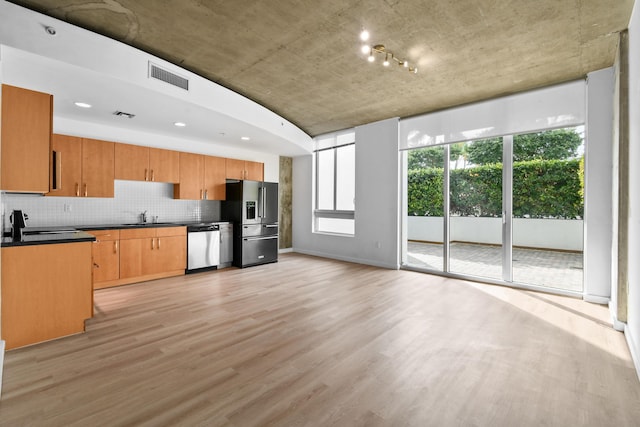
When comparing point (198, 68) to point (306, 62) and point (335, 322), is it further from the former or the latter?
point (335, 322)

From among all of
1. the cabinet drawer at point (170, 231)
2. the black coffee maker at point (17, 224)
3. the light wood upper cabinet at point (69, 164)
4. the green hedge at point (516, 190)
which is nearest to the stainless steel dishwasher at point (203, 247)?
the cabinet drawer at point (170, 231)

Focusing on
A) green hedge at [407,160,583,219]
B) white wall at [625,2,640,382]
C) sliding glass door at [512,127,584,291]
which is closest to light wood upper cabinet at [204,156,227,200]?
green hedge at [407,160,583,219]

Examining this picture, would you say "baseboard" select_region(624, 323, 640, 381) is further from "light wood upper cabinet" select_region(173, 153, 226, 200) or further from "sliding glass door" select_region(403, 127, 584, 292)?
"light wood upper cabinet" select_region(173, 153, 226, 200)

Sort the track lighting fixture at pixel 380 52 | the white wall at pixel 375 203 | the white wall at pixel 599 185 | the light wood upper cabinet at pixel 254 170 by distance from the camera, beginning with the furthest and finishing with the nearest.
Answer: the light wood upper cabinet at pixel 254 170
the white wall at pixel 375 203
the white wall at pixel 599 185
the track lighting fixture at pixel 380 52

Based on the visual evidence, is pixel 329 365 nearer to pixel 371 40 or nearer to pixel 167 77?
pixel 371 40

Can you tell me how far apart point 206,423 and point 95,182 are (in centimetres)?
433

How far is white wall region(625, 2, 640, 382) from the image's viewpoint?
2318 millimetres

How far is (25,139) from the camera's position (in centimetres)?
260

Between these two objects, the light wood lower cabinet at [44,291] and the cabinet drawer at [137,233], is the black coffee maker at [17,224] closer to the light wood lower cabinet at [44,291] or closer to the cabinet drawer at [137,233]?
the light wood lower cabinet at [44,291]

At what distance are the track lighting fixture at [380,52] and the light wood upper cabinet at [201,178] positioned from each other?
368 cm

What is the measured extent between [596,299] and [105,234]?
21.9ft

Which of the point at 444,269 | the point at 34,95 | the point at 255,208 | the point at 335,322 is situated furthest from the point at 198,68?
the point at 444,269

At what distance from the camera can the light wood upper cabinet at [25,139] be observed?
2.52 m

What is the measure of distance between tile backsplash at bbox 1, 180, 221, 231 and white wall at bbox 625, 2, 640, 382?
6.16 meters
